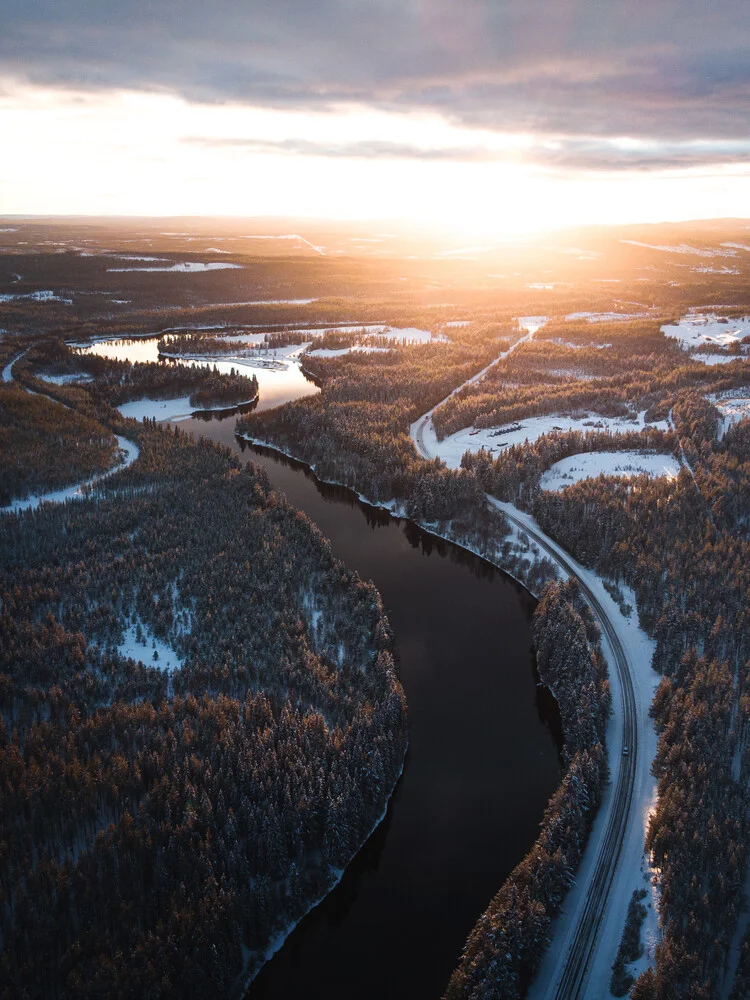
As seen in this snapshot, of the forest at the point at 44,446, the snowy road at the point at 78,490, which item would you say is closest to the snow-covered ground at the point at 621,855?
the snowy road at the point at 78,490

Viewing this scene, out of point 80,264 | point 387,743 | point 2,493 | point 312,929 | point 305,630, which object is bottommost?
point 312,929

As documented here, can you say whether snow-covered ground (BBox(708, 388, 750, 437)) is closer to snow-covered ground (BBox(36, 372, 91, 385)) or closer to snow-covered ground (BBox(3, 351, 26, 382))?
snow-covered ground (BBox(36, 372, 91, 385))

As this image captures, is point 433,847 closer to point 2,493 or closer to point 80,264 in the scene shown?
point 2,493

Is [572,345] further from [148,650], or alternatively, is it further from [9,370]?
[148,650]

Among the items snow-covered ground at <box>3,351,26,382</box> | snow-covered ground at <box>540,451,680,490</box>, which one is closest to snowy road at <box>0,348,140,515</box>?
snow-covered ground at <box>3,351,26,382</box>

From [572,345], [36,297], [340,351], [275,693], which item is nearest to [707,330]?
[572,345]

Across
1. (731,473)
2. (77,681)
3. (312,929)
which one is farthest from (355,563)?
(731,473)
